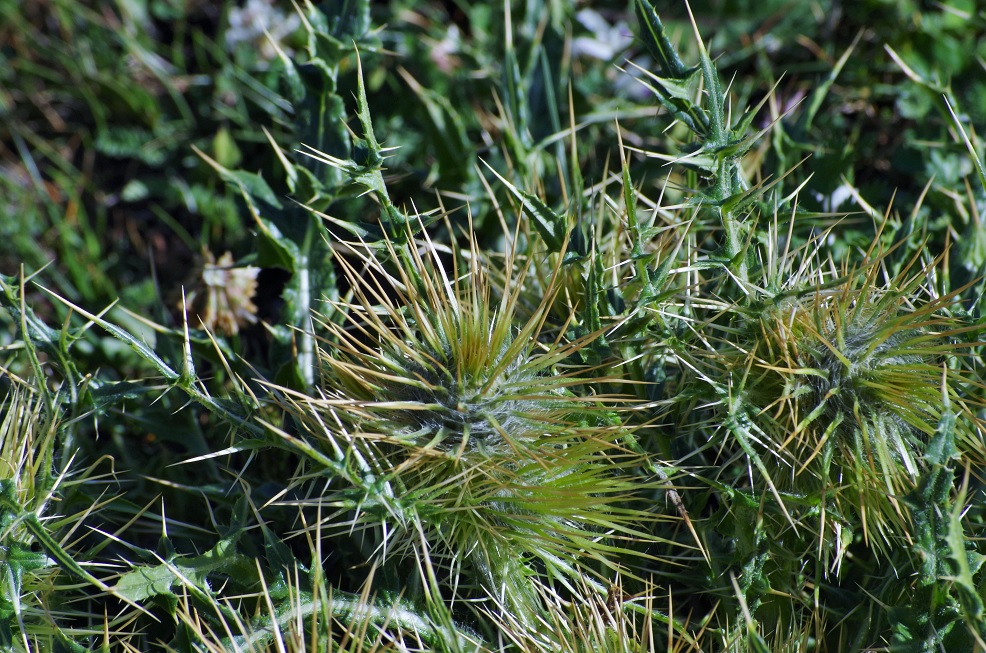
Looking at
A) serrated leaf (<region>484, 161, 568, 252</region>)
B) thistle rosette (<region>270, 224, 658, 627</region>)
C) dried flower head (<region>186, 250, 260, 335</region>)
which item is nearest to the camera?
thistle rosette (<region>270, 224, 658, 627</region>)

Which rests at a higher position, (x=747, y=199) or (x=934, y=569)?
(x=747, y=199)

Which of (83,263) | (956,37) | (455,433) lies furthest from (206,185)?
(956,37)

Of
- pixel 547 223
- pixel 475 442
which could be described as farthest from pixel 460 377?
pixel 547 223

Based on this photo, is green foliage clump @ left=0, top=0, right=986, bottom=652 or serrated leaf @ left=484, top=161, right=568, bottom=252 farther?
serrated leaf @ left=484, top=161, right=568, bottom=252

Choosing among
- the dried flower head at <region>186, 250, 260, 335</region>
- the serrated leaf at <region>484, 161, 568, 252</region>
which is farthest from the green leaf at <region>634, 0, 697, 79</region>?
the dried flower head at <region>186, 250, 260, 335</region>

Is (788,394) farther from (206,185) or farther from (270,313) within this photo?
(206,185)

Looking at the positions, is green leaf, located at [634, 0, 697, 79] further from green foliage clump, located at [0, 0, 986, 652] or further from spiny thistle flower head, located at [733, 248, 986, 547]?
spiny thistle flower head, located at [733, 248, 986, 547]

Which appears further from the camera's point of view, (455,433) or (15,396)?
(15,396)

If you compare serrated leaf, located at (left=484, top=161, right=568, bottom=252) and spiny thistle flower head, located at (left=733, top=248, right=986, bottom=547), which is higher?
serrated leaf, located at (left=484, top=161, right=568, bottom=252)

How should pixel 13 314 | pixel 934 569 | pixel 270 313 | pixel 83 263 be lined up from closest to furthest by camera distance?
pixel 934 569 → pixel 13 314 → pixel 270 313 → pixel 83 263
